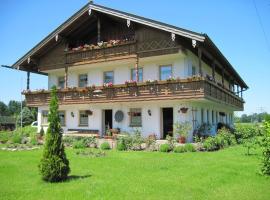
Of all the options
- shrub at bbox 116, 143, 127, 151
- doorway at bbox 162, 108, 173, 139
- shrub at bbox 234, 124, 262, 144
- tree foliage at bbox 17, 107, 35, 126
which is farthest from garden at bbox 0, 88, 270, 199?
tree foliage at bbox 17, 107, 35, 126

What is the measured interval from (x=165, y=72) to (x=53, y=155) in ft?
45.9

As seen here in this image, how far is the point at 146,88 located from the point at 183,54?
3.45 m

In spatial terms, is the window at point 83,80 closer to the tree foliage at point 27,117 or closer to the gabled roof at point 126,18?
the gabled roof at point 126,18

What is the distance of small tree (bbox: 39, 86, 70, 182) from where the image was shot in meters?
9.06

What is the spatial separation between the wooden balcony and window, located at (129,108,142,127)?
207 centimetres

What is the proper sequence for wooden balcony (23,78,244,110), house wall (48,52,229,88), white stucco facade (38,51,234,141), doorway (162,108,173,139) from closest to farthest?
wooden balcony (23,78,244,110), white stucco facade (38,51,234,141), house wall (48,52,229,88), doorway (162,108,173,139)

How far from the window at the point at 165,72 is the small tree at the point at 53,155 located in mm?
13092

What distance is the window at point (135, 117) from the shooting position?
2230cm

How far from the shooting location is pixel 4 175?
10422mm

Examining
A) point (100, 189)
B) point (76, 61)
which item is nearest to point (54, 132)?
point (100, 189)

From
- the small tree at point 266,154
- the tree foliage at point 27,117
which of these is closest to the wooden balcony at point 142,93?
the small tree at point 266,154

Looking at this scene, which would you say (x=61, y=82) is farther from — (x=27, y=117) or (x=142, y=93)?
(x=27, y=117)

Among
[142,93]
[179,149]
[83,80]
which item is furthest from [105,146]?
[83,80]

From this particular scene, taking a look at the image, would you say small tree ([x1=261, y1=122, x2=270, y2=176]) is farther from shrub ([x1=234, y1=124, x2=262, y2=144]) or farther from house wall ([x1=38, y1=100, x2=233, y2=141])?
house wall ([x1=38, y1=100, x2=233, y2=141])
